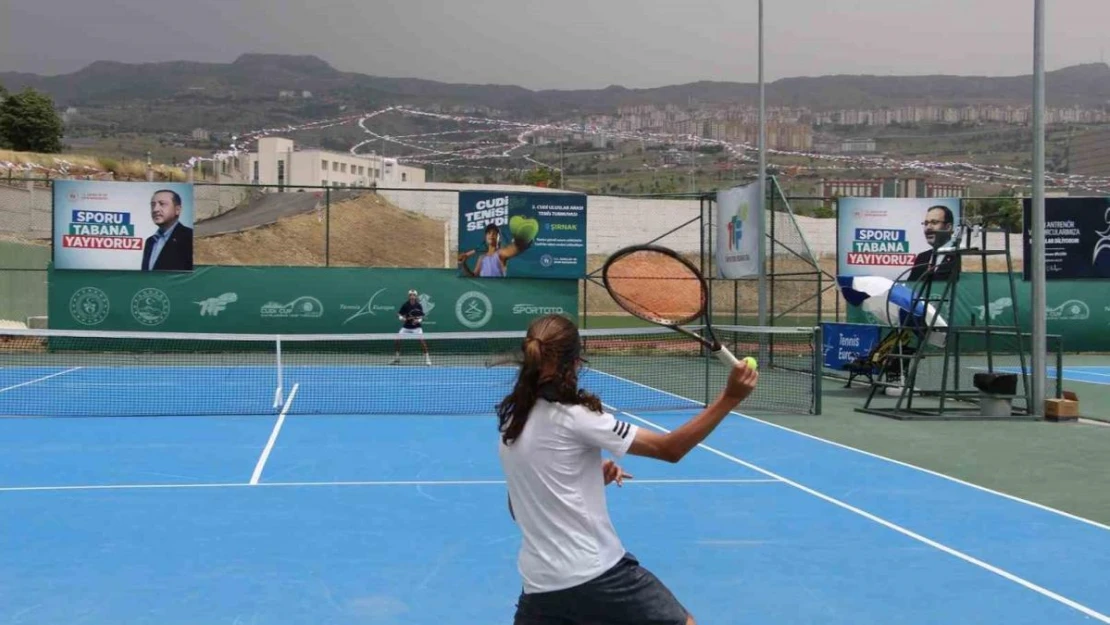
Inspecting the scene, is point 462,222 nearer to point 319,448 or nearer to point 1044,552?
point 319,448

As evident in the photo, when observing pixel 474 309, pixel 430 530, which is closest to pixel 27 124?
pixel 474 309

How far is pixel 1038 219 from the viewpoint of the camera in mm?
15836

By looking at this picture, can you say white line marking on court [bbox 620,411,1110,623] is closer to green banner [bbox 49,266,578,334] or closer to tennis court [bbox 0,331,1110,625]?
tennis court [bbox 0,331,1110,625]

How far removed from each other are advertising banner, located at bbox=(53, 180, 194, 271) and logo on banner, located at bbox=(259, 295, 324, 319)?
213 centimetres

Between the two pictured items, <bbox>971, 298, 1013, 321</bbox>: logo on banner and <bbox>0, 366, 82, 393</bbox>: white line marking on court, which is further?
<bbox>971, 298, 1013, 321</bbox>: logo on banner

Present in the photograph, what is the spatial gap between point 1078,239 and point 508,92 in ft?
524

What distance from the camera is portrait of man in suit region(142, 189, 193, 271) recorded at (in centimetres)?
2692

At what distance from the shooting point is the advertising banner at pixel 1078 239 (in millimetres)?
29625

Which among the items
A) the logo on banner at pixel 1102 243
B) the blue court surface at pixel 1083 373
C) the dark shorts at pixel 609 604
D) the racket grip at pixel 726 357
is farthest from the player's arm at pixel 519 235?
the dark shorts at pixel 609 604

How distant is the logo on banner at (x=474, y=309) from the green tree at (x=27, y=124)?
49.8 m

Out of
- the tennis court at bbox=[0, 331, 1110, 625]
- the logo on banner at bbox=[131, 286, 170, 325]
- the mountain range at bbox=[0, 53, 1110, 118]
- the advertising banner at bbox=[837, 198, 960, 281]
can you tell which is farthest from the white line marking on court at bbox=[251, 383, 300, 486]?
the mountain range at bbox=[0, 53, 1110, 118]

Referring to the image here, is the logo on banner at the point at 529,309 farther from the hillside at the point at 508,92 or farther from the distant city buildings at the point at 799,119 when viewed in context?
the hillside at the point at 508,92

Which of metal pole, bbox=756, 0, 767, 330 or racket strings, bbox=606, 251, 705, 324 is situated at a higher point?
metal pole, bbox=756, 0, 767, 330

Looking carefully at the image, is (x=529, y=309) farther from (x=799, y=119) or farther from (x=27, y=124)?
(x=799, y=119)
